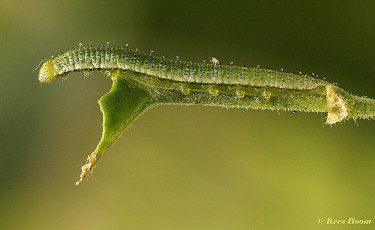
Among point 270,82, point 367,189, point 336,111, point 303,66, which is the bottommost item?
point 336,111

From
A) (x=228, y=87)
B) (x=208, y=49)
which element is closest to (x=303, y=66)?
(x=208, y=49)

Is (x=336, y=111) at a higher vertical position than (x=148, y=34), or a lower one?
lower

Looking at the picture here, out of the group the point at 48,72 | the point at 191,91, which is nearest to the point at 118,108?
the point at 191,91

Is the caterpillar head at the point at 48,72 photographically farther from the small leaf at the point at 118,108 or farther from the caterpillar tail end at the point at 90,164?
the caterpillar tail end at the point at 90,164

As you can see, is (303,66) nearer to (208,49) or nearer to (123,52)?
(208,49)

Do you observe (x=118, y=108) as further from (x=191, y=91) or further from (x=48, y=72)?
(x=48, y=72)

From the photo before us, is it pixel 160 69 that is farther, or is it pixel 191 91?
pixel 160 69

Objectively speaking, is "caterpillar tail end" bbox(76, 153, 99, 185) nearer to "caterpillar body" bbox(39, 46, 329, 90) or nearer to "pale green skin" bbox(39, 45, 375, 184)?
"pale green skin" bbox(39, 45, 375, 184)
